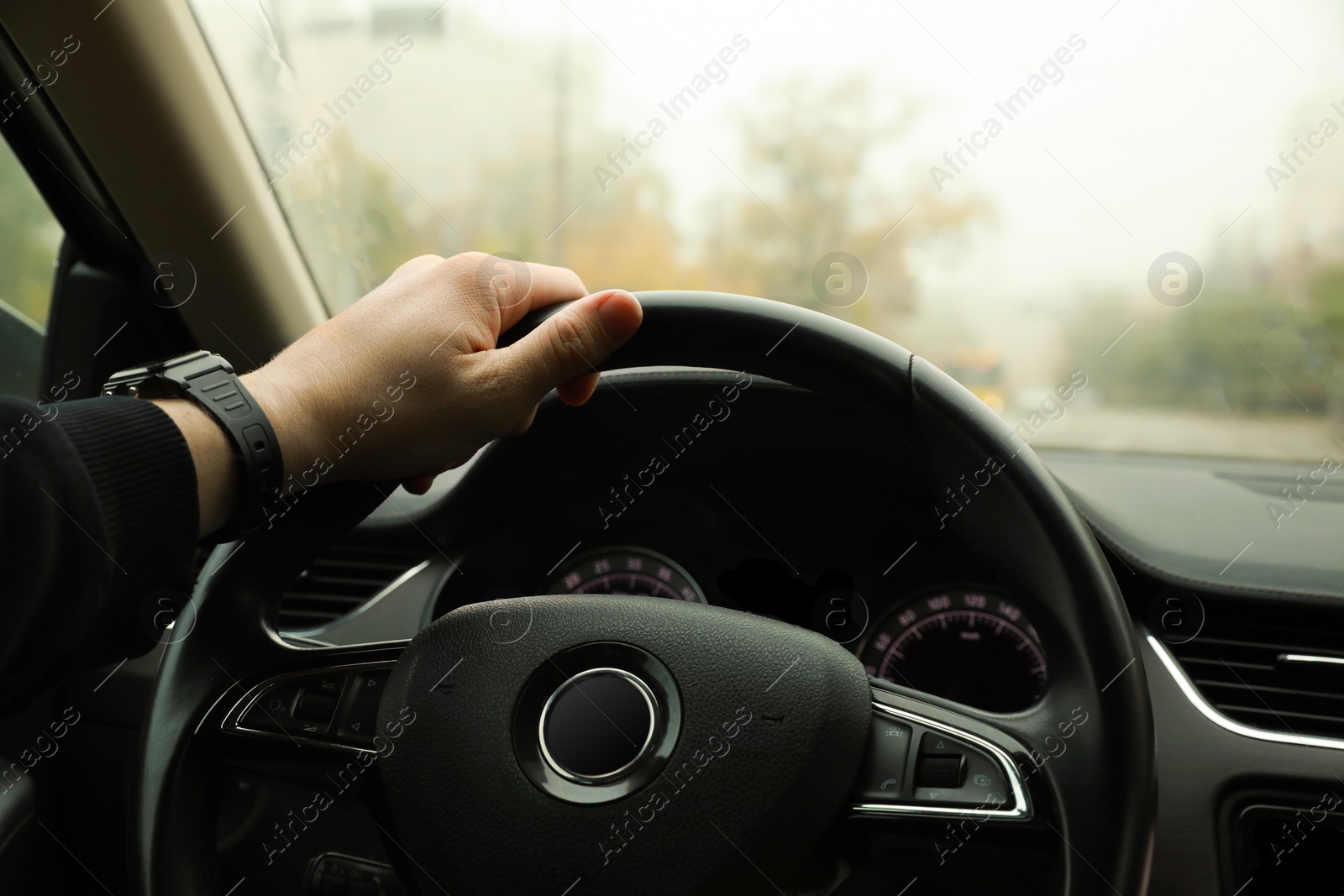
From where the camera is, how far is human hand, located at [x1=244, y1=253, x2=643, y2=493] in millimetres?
888

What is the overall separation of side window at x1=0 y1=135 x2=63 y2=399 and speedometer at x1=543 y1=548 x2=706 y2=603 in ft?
3.59

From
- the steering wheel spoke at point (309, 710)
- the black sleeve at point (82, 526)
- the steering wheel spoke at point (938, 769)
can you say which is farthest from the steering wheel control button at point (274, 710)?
the steering wheel spoke at point (938, 769)

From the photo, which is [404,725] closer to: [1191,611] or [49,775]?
[1191,611]

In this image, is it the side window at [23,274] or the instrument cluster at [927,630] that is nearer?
the instrument cluster at [927,630]

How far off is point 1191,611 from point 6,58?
5.58 ft

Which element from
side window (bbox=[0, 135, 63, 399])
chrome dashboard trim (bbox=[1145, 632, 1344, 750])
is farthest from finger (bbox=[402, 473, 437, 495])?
side window (bbox=[0, 135, 63, 399])

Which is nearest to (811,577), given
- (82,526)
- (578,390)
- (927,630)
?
(927,630)

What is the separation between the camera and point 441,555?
3.87ft

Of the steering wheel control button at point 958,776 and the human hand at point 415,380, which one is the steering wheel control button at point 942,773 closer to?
the steering wheel control button at point 958,776

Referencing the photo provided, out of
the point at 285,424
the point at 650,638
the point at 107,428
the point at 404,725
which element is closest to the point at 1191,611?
the point at 650,638

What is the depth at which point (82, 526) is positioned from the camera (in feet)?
2.32

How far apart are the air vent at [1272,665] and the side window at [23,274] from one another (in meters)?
1.77

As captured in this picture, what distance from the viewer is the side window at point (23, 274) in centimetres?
158

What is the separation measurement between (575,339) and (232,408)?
1.01 ft
